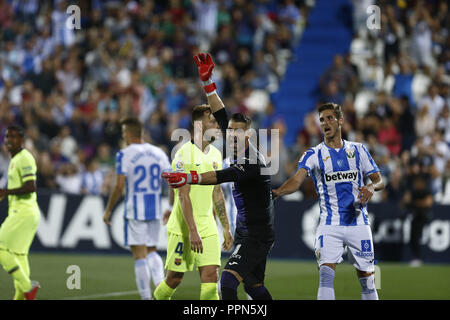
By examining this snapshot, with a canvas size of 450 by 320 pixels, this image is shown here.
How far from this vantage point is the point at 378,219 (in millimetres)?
17719

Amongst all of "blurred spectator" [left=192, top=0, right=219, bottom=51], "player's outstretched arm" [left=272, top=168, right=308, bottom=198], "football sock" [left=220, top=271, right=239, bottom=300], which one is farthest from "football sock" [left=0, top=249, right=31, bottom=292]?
"blurred spectator" [left=192, top=0, right=219, bottom=51]

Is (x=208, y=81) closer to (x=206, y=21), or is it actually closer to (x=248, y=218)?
(x=248, y=218)

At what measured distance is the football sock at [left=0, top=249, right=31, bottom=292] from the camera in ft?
33.1

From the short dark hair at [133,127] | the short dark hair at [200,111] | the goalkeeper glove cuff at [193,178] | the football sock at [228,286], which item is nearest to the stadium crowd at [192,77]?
the short dark hair at [133,127]

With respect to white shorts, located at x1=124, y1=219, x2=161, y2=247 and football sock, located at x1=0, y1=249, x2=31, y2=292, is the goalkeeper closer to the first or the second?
white shorts, located at x1=124, y1=219, x2=161, y2=247

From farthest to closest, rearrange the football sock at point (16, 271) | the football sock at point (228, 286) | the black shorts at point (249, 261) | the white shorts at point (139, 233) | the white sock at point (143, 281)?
the white shorts at point (139, 233) → the white sock at point (143, 281) → the football sock at point (16, 271) → the black shorts at point (249, 261) → the football sock at point (228, 286)

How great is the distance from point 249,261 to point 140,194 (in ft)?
10.6

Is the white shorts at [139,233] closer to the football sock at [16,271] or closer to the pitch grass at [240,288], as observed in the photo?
the pitch grass at [240,288]

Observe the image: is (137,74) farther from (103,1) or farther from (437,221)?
(437,221)

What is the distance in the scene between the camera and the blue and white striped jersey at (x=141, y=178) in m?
11.2

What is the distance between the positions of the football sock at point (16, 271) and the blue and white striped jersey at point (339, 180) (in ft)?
12.1

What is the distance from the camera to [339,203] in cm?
875

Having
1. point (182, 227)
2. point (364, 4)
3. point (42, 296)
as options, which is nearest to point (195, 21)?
point (364, 4)

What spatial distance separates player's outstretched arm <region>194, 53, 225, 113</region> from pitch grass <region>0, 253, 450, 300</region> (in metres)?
4.27
